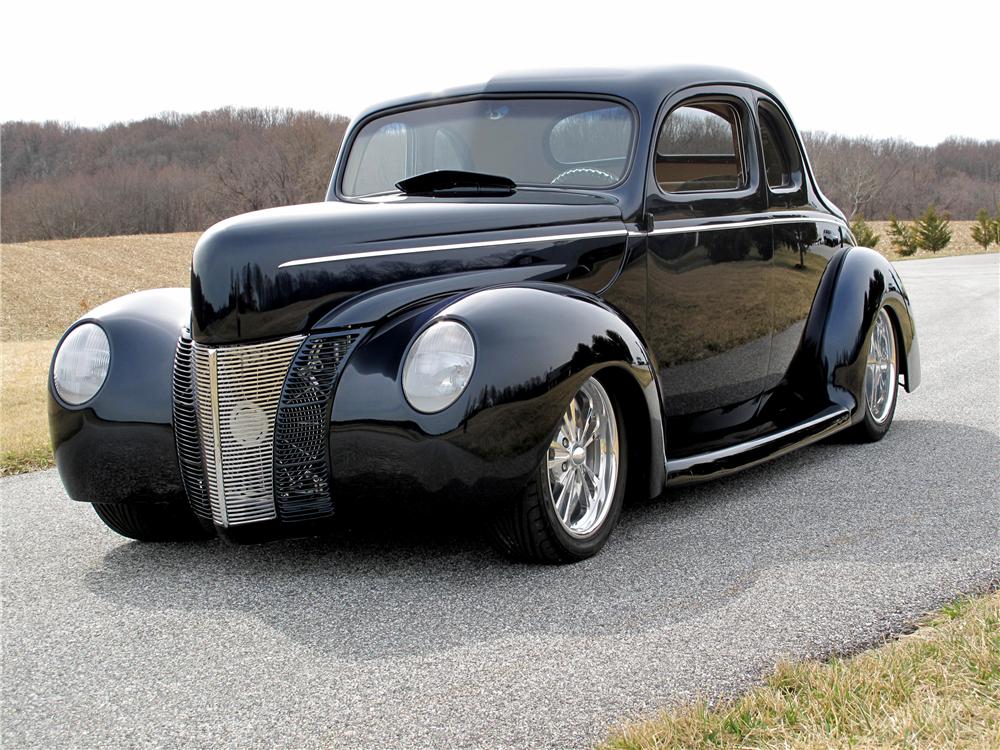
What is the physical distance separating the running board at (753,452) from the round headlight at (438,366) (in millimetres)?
1220

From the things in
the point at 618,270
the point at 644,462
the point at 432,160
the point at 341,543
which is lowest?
the point at 341,543

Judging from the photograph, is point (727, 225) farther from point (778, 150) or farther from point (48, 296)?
point (48, 296)

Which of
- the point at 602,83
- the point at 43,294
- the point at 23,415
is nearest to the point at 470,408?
the point at 602,83

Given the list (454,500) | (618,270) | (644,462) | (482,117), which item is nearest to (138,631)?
(454,500)

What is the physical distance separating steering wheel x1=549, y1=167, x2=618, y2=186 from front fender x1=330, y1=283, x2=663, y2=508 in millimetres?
1111

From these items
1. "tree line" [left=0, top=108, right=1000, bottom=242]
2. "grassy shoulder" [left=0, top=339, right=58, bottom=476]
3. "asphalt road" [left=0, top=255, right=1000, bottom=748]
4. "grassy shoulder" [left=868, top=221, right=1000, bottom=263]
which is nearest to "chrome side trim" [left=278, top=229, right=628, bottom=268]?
"asphalt road" [left=0, top=255, right=1000, bottom=748]

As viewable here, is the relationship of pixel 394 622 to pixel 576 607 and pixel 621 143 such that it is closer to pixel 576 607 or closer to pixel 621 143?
pixel 576 607

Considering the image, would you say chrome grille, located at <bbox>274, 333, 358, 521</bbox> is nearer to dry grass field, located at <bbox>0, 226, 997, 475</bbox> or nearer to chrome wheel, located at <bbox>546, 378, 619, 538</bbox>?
chrome wheel, located at <bbox>546, 378, 619, 538</bbox>

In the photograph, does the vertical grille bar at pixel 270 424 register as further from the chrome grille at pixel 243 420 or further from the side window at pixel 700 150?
the side window at pixel 700 150

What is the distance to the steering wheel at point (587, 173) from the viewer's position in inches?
183

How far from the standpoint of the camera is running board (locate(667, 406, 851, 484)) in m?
4.39

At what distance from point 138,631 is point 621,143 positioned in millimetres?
2887

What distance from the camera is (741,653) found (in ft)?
9.80

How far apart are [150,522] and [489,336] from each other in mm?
1764
